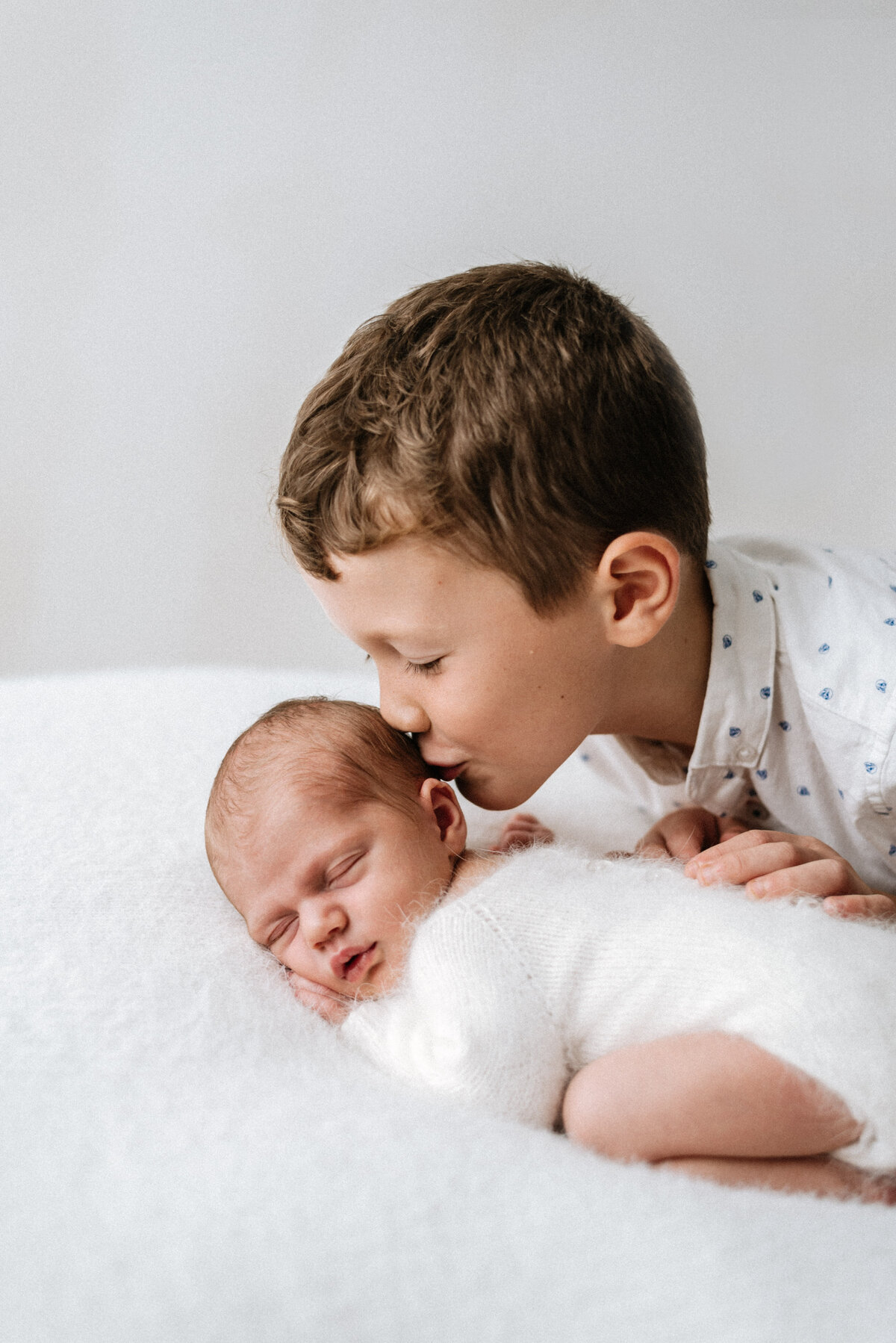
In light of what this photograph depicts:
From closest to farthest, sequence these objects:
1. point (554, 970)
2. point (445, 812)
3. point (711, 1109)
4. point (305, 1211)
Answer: point (305, 1211)
point (711, 1109)
point (554, 970)
point (445, 812)

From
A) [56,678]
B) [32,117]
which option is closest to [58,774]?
[56,678]

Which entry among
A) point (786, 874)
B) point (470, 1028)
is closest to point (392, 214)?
point (786, 874)

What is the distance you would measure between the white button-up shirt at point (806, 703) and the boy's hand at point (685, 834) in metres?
0.03

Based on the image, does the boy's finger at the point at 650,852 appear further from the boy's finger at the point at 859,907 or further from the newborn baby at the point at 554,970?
the boy's finger at the point at 859,907

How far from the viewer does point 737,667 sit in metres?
1.33

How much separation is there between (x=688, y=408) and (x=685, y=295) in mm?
1225

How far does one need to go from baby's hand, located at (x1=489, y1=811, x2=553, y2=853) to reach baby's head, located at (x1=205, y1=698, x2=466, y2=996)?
13 cm

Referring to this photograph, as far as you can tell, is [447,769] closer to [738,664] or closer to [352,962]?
[352,962]

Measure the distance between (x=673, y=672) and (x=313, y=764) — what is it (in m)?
0.46

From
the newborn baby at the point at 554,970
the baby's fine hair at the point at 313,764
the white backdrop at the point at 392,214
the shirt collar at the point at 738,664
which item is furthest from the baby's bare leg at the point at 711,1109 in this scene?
the white backdrop at the point at 392,214

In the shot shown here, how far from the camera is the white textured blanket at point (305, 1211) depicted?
0.65m

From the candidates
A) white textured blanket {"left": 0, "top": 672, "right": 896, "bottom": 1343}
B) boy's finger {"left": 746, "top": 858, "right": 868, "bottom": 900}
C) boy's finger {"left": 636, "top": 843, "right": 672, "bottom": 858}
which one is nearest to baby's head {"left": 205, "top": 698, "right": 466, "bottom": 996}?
white textured blanket {"left": 0, "top": 672, "right": 896, "bottom": 1343}

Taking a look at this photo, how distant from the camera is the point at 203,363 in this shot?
2381 millimetres

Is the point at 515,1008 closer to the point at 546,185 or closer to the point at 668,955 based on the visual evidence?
the point at 668,955
